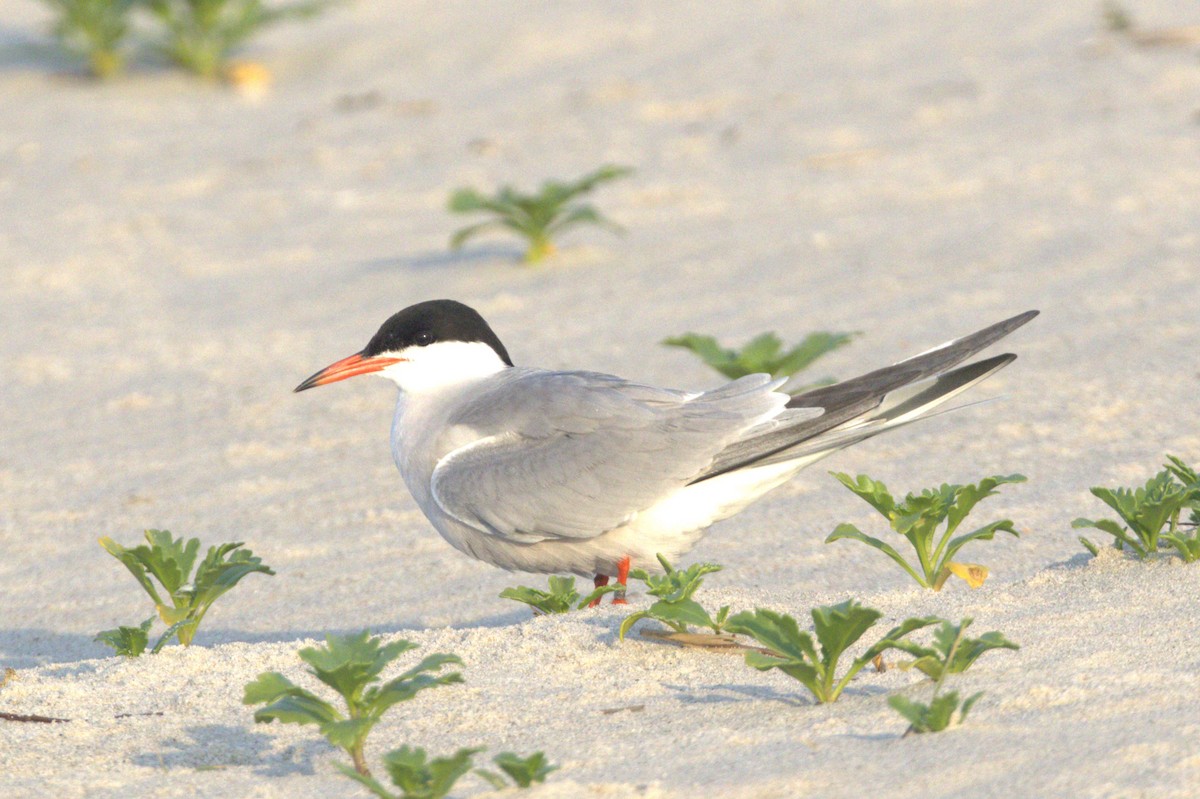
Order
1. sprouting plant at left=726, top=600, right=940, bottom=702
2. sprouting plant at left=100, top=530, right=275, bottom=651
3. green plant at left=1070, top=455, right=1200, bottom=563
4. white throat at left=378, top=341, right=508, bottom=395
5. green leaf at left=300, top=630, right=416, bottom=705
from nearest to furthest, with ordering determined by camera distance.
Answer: green leaf at left=300, top=630, right=416, bottom=705 → sprouting plant at left=726, top=600, right=940, bottom=702 → green plant at left=1070, top=455, right=1200, bottom=563 → sprouting plant at left=100, top=530, right=275, bottom=651 → white throat at left=378, top=341, right=508, bottom=395

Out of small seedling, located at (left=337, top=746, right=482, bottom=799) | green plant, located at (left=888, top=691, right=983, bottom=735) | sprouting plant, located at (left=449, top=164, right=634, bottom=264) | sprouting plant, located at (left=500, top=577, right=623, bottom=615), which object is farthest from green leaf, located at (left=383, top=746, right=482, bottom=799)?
sprouting plant, located at (left=449, top=164, right=634, bottom=264)

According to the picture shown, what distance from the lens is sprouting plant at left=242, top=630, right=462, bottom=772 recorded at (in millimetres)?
2668

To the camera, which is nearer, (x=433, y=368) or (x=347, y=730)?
(x=347, y=730)

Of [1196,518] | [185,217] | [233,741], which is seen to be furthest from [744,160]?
[233,741]

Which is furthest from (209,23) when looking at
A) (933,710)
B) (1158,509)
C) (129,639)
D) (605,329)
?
(933,710)

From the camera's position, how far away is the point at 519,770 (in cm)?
251

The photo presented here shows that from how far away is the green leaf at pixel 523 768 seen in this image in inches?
98.5

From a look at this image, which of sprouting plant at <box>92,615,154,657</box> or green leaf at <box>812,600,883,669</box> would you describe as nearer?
green leaf at <box>812,600,883,669</box>

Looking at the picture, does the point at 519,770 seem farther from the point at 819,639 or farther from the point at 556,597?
the point at 556,597

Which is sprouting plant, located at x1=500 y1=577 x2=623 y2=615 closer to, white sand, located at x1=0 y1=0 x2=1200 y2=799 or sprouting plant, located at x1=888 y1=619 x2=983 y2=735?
white sand, located at x1=0 y1=0 x2=1200 y2=799

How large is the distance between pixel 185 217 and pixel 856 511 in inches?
198

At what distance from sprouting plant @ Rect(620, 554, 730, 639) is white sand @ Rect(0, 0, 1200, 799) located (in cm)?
9

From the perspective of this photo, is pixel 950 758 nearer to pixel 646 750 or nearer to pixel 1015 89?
pixel 646 750

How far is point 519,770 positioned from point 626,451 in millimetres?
1424
